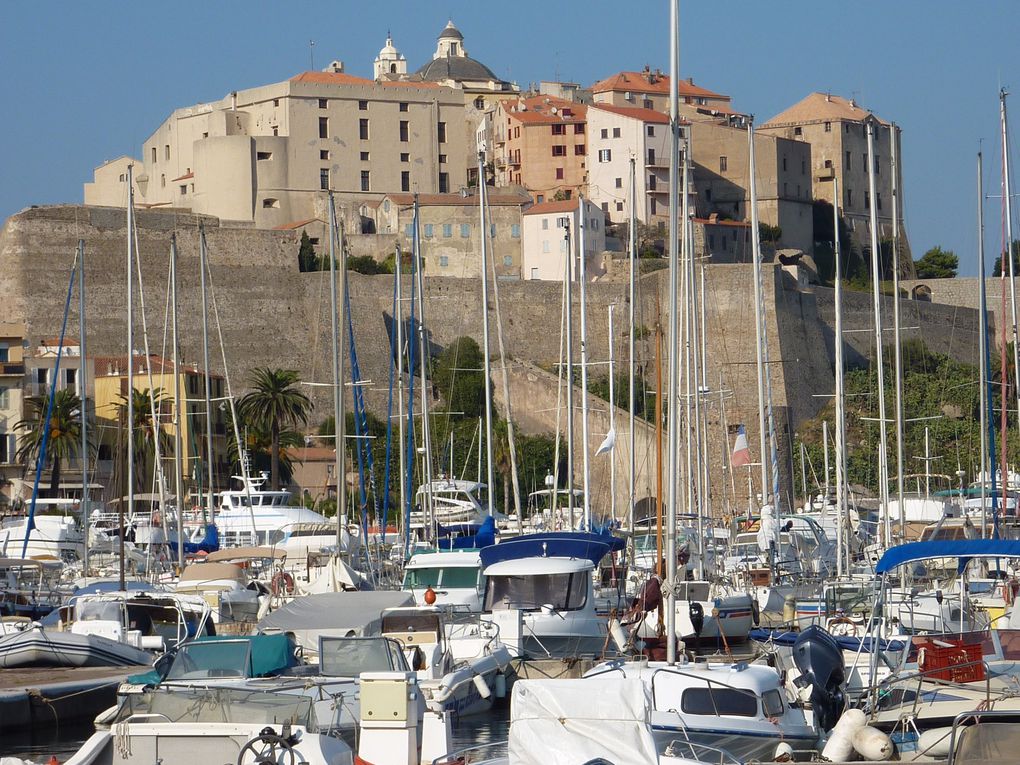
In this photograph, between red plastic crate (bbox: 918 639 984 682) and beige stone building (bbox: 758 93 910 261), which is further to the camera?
beige stone building (bbox: 758 93 910 261)

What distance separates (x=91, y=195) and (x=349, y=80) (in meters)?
12.9

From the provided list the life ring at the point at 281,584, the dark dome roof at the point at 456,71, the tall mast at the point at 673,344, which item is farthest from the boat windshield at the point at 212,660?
the dark dome roof at the point at 456,71

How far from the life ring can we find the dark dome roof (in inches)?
2991

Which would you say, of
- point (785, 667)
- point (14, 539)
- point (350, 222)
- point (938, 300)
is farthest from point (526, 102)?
point (785, 667)

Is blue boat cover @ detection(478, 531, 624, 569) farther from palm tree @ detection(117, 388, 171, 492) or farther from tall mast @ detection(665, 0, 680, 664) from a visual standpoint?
palm tree @ detection(117, 388, 171, 492)

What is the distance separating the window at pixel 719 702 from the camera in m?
12.4

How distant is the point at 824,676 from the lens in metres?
13.3

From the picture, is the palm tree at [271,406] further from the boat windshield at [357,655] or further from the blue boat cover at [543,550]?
the boat windshield at [357,655]

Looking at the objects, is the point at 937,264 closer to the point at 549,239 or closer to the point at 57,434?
the point at 549,239

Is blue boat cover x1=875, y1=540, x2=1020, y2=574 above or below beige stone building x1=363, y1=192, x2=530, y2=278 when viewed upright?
below

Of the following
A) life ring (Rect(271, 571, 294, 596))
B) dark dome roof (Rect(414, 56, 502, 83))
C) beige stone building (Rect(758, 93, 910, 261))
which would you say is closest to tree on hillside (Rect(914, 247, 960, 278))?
beige stone building (Rect(758, 93, 910, 261))

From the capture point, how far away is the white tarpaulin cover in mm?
10438

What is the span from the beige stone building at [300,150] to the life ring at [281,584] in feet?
173

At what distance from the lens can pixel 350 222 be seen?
73.9m
